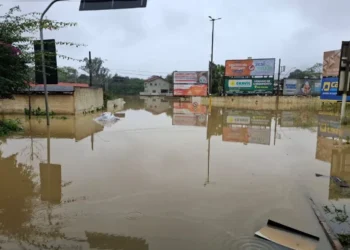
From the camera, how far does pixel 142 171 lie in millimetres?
6859

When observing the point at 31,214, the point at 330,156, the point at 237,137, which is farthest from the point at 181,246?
the point at 237,137

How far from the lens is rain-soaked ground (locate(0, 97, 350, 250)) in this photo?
387 centimetres

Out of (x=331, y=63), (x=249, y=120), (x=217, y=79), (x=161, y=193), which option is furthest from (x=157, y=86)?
(x=161, y=193)

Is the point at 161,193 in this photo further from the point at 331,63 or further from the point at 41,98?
the point at 331,63

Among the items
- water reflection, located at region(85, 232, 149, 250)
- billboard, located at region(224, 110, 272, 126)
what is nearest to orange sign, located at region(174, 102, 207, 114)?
billboard, located at region(224, 110, 272, 126)

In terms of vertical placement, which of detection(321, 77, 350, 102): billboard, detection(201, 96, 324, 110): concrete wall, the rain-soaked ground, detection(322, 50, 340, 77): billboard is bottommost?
the rain-soaked ground

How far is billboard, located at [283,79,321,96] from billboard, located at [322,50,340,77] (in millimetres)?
13917

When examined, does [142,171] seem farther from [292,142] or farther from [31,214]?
[292,142]

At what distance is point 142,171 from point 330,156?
5.97 metres

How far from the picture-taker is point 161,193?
5.42 meters

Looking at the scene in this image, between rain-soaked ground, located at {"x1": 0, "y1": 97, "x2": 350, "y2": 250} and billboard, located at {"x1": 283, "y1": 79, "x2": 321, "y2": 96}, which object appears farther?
billboard, located at {"x1": 283, "y1": 79, "x2": 321, "y2": 96}

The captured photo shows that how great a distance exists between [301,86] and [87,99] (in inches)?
1172

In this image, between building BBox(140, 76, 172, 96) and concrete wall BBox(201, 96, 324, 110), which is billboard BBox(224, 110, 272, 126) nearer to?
concrete wall BBox(201, 96, 324, 110)

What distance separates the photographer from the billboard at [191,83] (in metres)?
40.3
